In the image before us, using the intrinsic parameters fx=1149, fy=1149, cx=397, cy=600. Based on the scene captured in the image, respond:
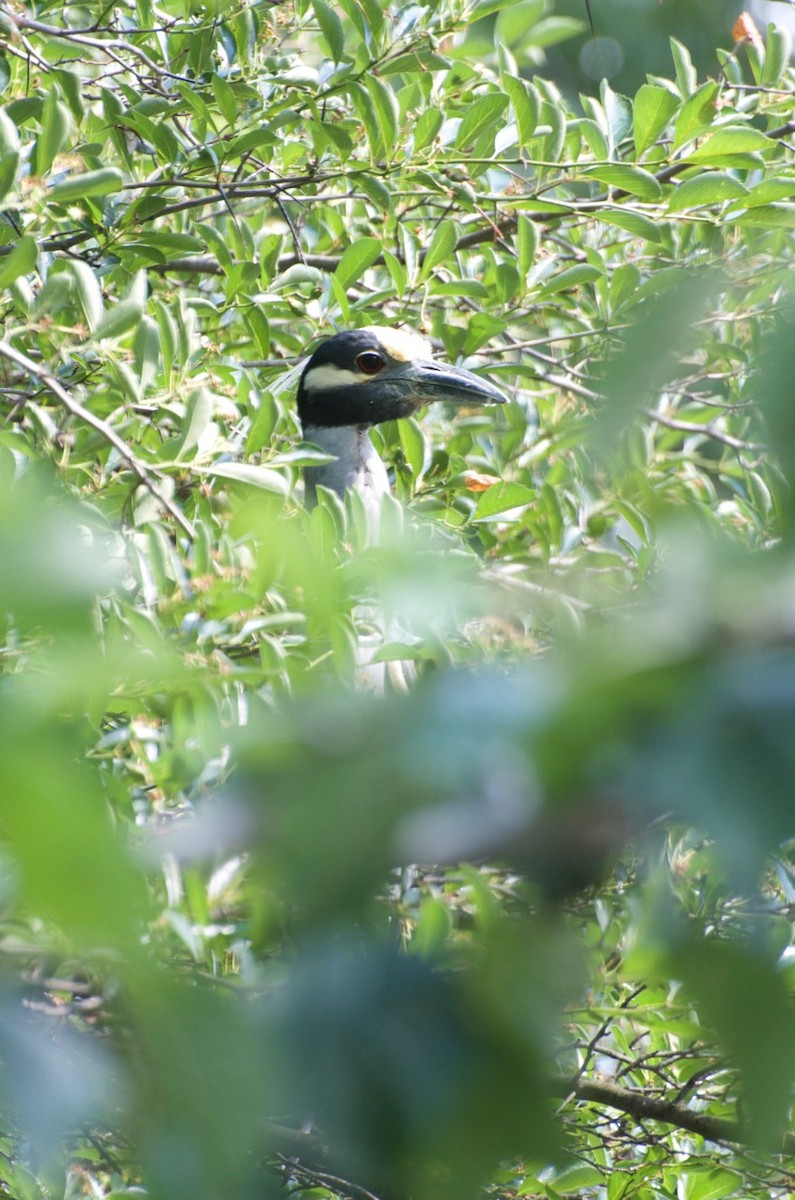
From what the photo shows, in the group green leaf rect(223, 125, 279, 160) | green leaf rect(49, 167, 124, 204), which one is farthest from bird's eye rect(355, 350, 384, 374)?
green leaf rect(49, 167, 124, 204)

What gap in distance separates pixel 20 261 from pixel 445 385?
1.26 meters

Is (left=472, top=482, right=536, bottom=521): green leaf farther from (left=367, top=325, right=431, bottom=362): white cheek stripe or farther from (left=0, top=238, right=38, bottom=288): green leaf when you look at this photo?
(left=367, top=325, right=431, bottom=362): white cheek stripe

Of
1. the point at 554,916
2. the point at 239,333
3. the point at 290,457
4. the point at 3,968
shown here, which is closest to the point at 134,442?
the point at 290,457

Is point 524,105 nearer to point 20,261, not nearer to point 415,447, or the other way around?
point 415,447

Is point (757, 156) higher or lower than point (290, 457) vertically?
higher

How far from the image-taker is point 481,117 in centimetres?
195

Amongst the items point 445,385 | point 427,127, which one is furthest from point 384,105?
point 445,385

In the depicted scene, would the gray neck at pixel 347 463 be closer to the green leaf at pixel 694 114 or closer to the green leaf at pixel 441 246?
the green leaf at pixel 441 246

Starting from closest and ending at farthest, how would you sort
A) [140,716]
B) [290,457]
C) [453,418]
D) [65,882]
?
[65,882], [140,716], [290,457], [453,418]

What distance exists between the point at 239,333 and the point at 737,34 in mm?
1160

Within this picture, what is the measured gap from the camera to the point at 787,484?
1.47 ft

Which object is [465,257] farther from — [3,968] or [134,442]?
[3,968]

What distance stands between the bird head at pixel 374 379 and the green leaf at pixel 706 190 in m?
0.71

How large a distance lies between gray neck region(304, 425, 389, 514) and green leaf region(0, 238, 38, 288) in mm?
1311
